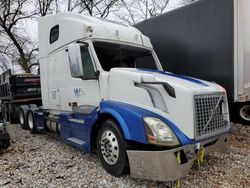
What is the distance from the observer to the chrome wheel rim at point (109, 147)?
426 cm

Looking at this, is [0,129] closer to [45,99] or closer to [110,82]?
[45,99]

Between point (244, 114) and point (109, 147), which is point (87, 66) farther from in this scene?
point (244, 114)

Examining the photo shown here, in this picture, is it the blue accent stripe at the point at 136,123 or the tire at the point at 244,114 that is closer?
the blue accent stripe at the point at 136,123

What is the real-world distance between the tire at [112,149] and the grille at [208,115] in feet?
3.77

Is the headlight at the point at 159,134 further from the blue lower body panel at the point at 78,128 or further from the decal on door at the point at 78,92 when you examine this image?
the decal on door at the point at 78,92

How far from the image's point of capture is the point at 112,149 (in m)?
4.30

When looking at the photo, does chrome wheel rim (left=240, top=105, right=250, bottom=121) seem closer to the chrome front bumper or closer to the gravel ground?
the gravel ground

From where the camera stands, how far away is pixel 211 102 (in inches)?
161

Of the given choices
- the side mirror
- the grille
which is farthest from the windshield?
the grille

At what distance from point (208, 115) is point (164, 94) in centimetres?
75

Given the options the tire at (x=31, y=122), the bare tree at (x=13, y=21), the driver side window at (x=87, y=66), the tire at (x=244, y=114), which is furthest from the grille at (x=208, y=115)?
the bare tree at (x=13, y=21)

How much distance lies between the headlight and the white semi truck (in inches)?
0.5

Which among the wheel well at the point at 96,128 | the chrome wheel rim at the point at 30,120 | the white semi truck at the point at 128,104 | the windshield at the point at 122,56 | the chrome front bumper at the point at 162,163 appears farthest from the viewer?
the chrome wheel rim at the point at 30,120

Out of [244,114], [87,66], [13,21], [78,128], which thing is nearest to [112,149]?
[78,128]
